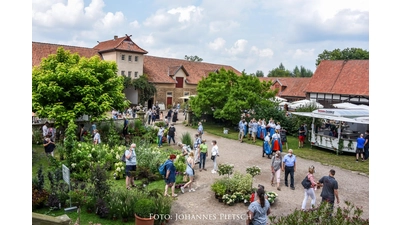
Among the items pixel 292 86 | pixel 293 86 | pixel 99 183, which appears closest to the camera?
pixel 99 183

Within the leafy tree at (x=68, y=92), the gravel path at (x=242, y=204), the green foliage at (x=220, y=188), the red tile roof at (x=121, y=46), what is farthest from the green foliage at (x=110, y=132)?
the red tile roof at (x=121, y=46)

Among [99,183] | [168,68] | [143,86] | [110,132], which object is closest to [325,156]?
[110,132]

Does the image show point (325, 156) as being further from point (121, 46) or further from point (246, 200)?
point (121, 46)

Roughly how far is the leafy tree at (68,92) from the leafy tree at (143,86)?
1680 cm

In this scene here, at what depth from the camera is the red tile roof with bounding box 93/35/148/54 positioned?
35031 mm

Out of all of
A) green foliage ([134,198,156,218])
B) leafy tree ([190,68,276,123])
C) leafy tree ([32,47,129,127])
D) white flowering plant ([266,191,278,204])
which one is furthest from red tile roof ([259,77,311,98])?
green foliage ([134,198,156,218])

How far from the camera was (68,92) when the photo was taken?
1609 cm

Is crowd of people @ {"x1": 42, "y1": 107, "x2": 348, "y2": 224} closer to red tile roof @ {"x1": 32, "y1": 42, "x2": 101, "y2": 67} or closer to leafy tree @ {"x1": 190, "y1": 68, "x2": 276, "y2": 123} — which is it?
leafy tree @ {"x1": 190, "y1": 68, "x2": 276, "y2": 123}

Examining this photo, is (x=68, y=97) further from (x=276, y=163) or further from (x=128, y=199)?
(x=276, y=163)

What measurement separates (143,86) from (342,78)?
67.7 ft

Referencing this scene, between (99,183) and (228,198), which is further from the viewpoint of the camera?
(228,198)

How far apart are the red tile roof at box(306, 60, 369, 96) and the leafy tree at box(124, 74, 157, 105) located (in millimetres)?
17056

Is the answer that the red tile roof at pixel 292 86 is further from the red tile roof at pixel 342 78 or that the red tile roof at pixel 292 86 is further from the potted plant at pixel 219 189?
the potted plant at pixel 219 189
